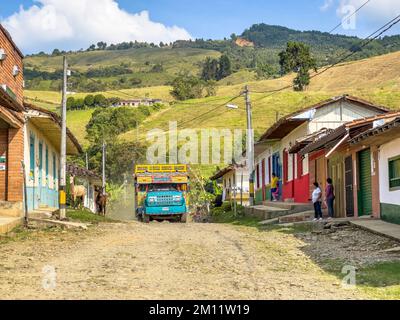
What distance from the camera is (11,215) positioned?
21188mm

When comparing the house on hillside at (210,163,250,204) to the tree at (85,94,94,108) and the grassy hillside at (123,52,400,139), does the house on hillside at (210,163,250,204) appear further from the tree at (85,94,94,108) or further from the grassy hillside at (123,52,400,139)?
the tree at (85,94,94,108)

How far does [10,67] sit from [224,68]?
125590 millimetres

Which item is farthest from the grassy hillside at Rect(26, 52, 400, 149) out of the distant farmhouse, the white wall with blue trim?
the white wall with blue trim

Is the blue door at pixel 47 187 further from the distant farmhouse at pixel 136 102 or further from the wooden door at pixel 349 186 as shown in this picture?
the distant farmhouse at pixel 136 102

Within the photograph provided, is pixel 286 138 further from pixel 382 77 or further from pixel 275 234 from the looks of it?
pixel 382 77

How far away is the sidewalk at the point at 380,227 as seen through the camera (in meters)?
15.2

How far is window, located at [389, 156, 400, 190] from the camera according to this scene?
17828 mm

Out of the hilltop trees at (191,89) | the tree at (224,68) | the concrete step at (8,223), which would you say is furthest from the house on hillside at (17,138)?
the tree at (224,68)

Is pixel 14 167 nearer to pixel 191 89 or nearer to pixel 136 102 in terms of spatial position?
pixel 191 89

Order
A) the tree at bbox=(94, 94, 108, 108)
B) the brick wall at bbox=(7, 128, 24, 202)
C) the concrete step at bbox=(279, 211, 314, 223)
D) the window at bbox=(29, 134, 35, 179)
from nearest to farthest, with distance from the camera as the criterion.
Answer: the brick wall at bbox=(7, 128, 24, 202)
the concrete step at bbox=(279, 211, 314, 223)
the window at bbox=(29, 134, 35, 179)
the tree at bbox=(94, 94, 108, 108)

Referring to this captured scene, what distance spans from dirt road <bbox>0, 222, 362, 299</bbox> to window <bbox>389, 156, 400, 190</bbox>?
3019 mm

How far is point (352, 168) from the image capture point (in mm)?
22406

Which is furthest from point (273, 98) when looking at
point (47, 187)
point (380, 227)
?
point (380, 227)

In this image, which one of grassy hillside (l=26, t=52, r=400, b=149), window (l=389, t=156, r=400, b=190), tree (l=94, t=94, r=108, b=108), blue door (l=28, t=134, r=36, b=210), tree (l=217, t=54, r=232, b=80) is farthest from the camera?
tree (l=217, t=54, r=232, b=80)
